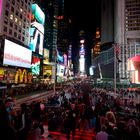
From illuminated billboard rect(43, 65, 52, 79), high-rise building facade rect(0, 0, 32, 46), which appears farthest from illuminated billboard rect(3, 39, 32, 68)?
illuminated billboard rect(43, 65, 52, 79)

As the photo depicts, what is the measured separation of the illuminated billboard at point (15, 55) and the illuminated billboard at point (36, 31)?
58.2ft

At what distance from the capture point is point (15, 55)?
182ft

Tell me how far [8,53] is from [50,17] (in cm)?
A: 13802

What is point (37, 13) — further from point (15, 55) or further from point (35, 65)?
point (15, 55)

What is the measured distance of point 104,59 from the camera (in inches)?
7151

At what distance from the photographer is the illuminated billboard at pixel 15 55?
51.2 metres

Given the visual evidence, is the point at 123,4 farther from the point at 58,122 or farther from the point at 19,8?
the point at 58,122

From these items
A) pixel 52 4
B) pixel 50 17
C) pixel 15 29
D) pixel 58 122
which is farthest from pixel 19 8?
pixel 52 4

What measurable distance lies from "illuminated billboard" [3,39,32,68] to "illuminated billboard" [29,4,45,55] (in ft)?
58.2

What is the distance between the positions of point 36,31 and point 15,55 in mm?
31994

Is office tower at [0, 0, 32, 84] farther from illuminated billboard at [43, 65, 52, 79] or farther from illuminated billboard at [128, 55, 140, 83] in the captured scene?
illuminated billboard at [43, 65, 52, 79]

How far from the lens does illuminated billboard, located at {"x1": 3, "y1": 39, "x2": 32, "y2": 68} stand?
51.2 metres

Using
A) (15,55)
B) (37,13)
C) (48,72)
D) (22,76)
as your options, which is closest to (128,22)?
(48,72)

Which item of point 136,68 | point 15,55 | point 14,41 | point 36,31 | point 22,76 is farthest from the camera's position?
point 36,31
